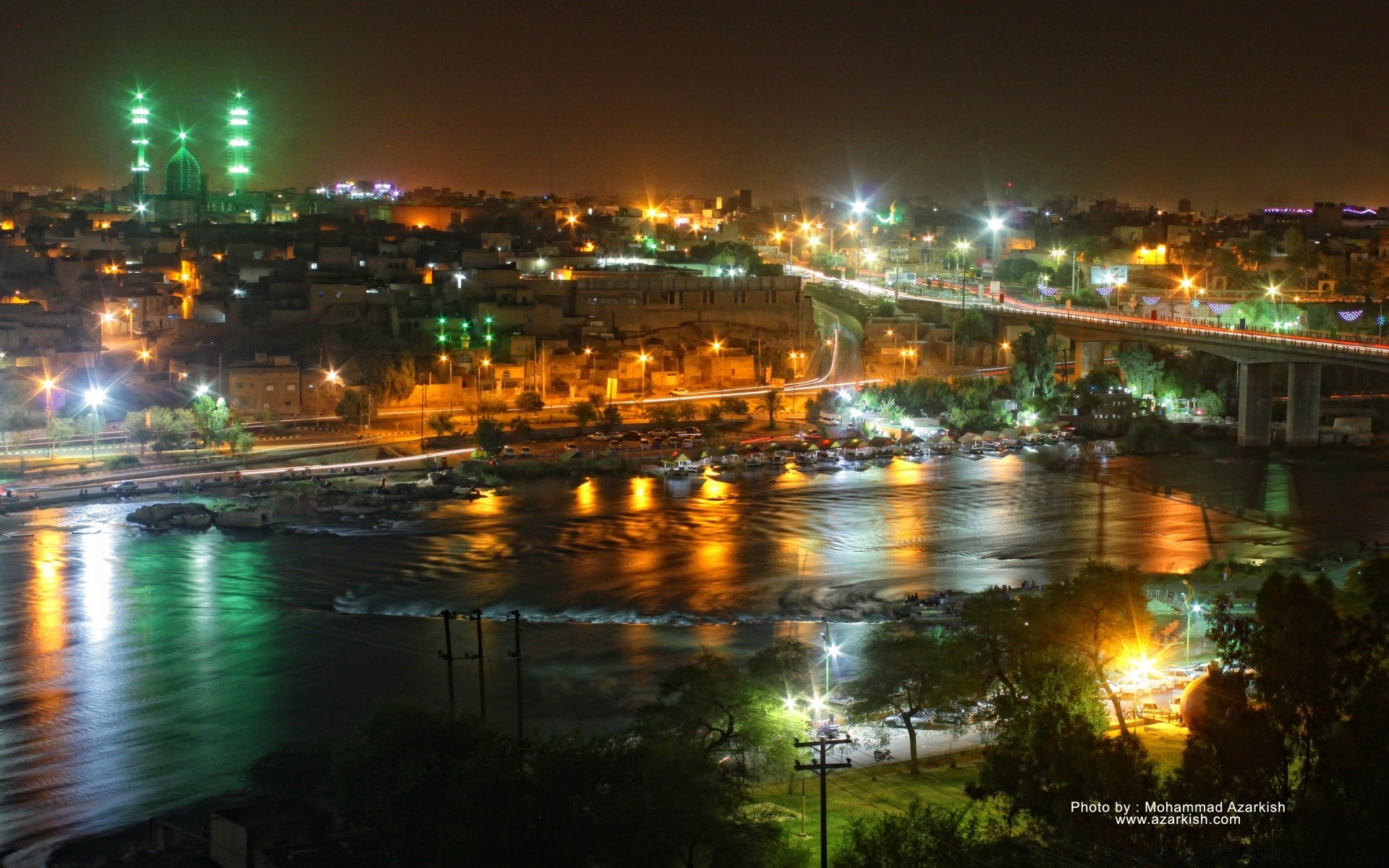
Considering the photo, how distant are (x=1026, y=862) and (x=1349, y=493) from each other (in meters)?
10.2

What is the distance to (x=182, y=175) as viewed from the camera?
35344 millimetres

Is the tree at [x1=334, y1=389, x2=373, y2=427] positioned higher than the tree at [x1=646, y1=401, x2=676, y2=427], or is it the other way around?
the tree at [x1=334, y1=389, x2=373, y2=427]

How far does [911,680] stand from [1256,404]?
39.8 feet

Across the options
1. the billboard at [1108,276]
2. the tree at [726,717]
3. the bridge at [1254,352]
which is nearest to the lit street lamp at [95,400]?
the tree at [726,717]

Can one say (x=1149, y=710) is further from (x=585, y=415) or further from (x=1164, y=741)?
(x=585, y=415)

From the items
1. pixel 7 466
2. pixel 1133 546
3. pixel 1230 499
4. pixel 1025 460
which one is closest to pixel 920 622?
pixel 1133 546

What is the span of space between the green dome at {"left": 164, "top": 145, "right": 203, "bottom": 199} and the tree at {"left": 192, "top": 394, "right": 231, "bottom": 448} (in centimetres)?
2054

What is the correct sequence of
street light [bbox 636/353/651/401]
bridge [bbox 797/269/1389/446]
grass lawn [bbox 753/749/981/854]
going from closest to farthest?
1. grass lawn [bbox 753/749/981/854]
2. bridge [bbox 797/269/1389/446]
3. street light [bbox 636/353/651/401]

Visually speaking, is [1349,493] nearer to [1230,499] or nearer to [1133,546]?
[1230,499]

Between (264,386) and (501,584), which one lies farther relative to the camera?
(264,386)

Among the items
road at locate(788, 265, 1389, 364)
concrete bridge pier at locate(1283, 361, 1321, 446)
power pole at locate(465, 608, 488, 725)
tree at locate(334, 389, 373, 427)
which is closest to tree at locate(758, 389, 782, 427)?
tree at locate(334, 389, 373, 427)

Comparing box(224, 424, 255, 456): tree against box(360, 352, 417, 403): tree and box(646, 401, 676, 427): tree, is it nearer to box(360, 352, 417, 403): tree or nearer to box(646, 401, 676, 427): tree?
box(360, 352, 417, 403): tree

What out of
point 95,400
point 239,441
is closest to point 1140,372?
point 239,441

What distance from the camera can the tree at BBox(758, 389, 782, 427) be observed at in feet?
58.5
